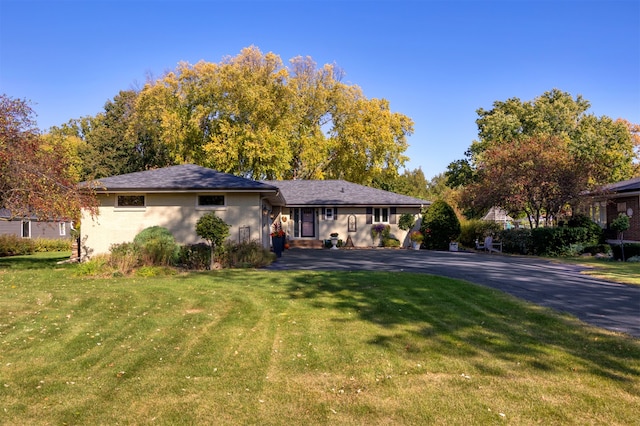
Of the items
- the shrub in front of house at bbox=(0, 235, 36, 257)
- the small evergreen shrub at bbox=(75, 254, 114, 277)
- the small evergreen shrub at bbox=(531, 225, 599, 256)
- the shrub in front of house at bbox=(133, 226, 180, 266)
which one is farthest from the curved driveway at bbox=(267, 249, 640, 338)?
the shrub in front of house at bbox=(0, 235, 36, 257)

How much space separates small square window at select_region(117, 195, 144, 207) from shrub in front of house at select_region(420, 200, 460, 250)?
15.4 meters

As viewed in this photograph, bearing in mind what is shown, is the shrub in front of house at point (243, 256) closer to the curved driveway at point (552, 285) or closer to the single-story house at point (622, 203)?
the curved driveway at point (552, 285)

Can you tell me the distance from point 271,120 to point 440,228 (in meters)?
15.7

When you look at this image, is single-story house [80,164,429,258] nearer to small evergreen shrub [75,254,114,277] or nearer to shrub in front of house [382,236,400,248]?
A: small evergreen shrub [75,254,114,277]

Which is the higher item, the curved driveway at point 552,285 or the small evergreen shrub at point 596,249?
the small evergreen shrub at point 596,249

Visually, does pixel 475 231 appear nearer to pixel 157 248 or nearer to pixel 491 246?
pixel 491 246

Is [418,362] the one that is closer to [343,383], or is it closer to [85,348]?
[343,383]

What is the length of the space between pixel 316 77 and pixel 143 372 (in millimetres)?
38195

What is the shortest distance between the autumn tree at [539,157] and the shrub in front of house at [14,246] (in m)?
27.9

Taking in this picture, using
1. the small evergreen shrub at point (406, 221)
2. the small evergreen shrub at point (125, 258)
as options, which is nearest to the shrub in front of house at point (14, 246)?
the small evergreen shrub at point (125, 258)

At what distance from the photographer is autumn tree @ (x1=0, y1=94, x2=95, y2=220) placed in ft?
45.9

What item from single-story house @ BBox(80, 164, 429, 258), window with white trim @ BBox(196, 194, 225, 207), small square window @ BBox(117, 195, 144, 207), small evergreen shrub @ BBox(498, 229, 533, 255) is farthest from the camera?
small evergreen shrub @ BBox(498, 229, 533, 255)

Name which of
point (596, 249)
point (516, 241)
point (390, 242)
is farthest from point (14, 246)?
point (596, 249)

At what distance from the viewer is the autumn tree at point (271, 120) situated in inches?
1307
